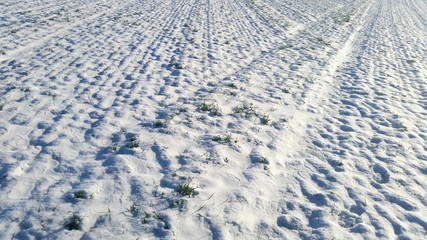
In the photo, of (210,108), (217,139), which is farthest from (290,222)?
(210,108)

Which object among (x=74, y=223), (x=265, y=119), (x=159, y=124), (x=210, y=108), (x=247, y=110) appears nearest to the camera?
(x=74, y=223)

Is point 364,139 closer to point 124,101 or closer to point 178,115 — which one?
point 178,115

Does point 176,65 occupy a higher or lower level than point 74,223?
higher

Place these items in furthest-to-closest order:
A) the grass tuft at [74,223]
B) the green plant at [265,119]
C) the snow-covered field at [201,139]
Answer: the green plant at [265,119] → the snow-covered field at [201,139] → the grass tuft at [74,223]

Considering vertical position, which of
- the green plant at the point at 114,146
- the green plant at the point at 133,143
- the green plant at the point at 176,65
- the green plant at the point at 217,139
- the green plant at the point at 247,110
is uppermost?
the green plant at the point at 176,65

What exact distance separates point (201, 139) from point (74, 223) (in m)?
2.61

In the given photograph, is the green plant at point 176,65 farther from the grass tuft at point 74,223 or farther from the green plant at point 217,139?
the grass tuft at point 74,223

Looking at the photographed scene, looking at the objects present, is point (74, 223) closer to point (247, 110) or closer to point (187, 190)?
point (187, 190)

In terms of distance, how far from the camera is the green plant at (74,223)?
334cm

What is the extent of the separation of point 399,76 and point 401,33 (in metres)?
9.29

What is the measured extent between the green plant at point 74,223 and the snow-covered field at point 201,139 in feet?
0.04

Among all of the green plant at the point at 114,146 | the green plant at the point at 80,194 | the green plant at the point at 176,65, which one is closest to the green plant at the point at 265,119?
the green plant at the point at 114,146

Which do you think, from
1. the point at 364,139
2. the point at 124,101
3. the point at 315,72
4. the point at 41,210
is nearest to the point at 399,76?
the point at 315,72

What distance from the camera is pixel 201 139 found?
5305 mm
